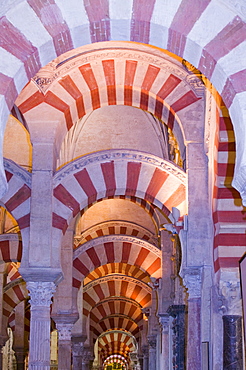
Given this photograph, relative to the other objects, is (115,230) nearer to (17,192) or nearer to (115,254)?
(115,254)

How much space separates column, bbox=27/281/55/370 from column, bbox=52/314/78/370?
3568mm

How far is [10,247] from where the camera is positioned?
1333 centimetres

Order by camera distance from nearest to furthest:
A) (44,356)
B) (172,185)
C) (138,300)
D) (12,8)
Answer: (12,8), (44,356), (172,185), (138,300)

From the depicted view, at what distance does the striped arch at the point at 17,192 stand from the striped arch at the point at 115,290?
29.7ft

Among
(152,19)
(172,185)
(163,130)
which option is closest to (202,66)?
(152,19)

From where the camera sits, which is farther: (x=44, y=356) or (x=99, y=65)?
(x=99, y=65)

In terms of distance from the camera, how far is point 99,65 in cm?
1029

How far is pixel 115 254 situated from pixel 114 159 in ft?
19.7

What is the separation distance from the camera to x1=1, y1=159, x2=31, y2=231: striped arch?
9.84m

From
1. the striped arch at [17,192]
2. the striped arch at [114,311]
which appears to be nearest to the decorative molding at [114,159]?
the striped arch at [17,192]

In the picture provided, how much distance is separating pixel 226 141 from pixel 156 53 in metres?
3.06

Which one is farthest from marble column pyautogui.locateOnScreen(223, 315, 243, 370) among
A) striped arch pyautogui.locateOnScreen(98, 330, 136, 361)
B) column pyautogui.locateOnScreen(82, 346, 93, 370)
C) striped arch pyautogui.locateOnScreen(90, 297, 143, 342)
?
striped arch pyautogui.locateOnScreen(98, 330, 136, 361)

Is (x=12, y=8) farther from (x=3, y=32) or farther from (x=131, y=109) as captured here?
(x=131, y=109)

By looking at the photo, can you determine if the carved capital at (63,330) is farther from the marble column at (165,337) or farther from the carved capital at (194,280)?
the carved capital at (194,280)
